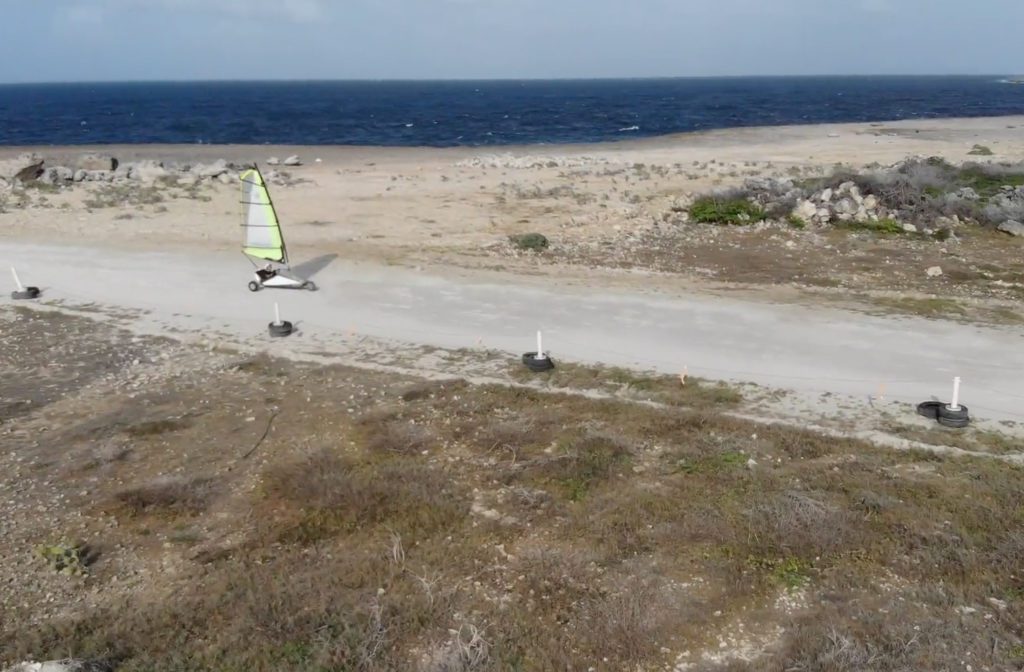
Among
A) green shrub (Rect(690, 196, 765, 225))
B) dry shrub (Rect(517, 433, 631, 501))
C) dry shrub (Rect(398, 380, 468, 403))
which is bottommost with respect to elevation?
dry shrub (Rect(517, 433, 631, 501))

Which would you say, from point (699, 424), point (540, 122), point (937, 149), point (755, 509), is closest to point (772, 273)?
point (699, 424)

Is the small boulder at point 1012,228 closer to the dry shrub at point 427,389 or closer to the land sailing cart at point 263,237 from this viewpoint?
the dry shrub at point 427,389

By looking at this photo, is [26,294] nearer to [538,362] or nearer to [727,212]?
[538,362]

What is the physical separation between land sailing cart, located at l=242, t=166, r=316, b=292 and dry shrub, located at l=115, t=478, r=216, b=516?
30.2 ft

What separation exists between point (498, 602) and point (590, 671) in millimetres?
1434

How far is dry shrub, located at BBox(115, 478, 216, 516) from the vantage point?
36.4ft

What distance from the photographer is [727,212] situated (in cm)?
2925

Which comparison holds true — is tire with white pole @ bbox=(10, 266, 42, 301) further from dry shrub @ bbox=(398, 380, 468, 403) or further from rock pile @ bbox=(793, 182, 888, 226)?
rock pile @ bbox=(793, 182, 888, 226)

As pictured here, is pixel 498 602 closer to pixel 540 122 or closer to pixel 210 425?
pixel 210 425

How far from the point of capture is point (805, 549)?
9.99 metres

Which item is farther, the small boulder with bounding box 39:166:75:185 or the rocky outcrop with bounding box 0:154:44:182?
the small boulder with bounding box 39:166:75:185

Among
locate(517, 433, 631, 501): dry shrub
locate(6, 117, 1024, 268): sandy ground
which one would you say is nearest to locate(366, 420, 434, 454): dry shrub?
locate(517, 433, 631, 501): dry shrub

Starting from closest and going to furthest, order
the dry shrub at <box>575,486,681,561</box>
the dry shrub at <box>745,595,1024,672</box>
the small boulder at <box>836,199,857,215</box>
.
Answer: the dry shrub at <box>745,595,1024,672</box>, the dry shrub at <box>575,486,681,561</box>, the small boulder at <box>836,199,857,215</box>

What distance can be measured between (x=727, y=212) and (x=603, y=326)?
13.1m
